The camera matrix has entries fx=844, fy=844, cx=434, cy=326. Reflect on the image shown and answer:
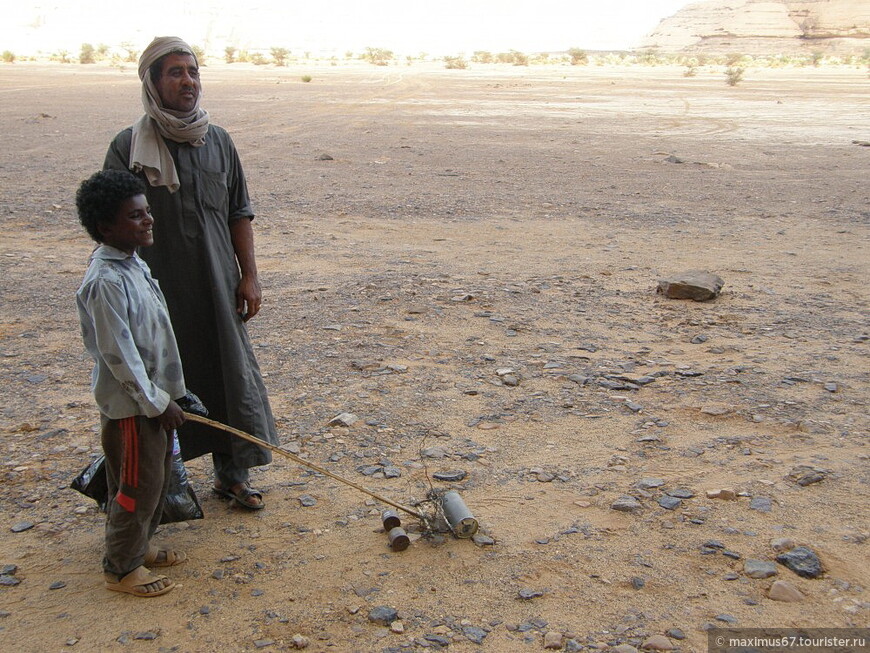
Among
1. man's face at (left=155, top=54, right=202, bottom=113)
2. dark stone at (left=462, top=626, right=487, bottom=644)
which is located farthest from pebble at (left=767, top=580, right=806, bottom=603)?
man's face at (left=155, top=54, right=202, bottom=113)

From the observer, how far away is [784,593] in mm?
2842

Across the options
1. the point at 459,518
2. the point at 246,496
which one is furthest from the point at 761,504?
the point at 246,496

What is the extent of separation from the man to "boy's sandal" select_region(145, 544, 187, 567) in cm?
43

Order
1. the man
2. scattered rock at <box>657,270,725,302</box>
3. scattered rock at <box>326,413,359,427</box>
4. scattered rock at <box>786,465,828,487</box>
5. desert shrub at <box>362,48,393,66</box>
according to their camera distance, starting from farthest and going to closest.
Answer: desert shrub at <box>362,48,393,66</box>
scattered rock at <box>657,270,725,302</box>
scattered rock at <box>326,413,359,427</box>
scattered rock at <box>786,465,828,487</box>
the man

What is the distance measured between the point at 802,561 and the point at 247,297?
231 cm

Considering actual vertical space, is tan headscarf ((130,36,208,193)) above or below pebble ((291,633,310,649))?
above

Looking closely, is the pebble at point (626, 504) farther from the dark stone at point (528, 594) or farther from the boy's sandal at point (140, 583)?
the boy's sandal at point (140, 583)

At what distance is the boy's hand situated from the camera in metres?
2.68

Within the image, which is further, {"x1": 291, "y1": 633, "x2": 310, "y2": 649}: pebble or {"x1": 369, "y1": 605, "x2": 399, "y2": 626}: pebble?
{"x1": 369, "y1": 605, "x2": 399, "y2": 626}: pebble

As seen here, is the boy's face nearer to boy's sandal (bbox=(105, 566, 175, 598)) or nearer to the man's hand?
the man's hand

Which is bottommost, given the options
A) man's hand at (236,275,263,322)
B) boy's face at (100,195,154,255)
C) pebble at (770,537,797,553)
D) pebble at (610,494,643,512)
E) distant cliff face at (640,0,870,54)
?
pebble at (610,494,643,512)

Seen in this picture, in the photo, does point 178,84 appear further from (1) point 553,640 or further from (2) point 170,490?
(1) point 553,640

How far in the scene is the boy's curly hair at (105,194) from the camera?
261cm

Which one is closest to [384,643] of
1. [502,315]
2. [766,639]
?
[766,639]
